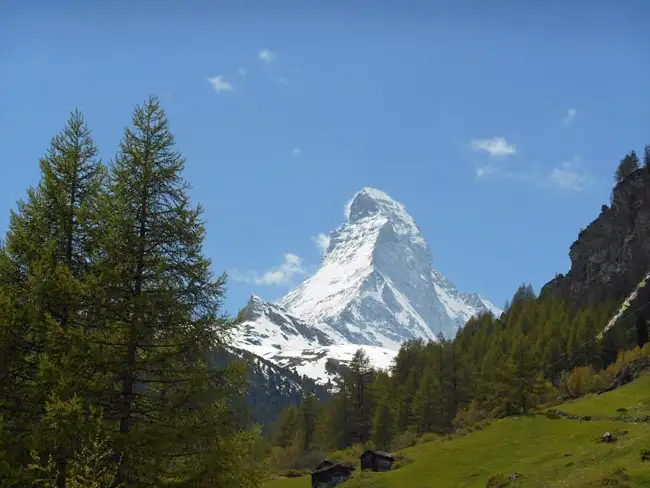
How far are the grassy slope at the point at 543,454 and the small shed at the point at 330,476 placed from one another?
4.33 meters

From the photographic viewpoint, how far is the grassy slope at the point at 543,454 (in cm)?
3544

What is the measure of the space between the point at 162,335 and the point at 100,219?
4.02m

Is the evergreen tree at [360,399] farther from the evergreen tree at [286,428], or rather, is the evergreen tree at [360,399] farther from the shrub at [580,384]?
the shrub at [580,384]

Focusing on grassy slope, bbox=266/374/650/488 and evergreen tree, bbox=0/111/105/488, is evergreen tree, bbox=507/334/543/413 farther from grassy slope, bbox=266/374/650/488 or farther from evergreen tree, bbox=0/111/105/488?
evergreen tree, bbox=0/111/105/488

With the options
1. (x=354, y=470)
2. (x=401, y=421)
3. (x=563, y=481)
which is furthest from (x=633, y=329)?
(x=563, y=481)

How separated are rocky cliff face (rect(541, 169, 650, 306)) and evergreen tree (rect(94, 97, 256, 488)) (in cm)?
11910

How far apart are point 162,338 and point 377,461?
175ft

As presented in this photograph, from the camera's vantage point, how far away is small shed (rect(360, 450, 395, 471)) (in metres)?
66.8

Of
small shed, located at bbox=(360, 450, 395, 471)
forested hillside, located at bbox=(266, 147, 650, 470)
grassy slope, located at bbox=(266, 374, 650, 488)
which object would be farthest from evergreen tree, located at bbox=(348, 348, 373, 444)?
small shed, located at bbox=(360, 450, 395, 471)

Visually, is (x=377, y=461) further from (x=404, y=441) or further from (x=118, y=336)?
(x=118, y=336)

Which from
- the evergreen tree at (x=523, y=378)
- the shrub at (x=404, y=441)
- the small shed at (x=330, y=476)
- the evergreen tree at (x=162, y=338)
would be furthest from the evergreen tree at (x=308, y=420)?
the evergreen tree at (x=162, y=338)

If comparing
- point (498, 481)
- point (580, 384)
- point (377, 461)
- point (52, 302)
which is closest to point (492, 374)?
point (580, 384)

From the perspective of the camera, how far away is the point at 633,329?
104062 mm

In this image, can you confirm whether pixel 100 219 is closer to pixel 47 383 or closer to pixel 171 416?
pixel 47 383
